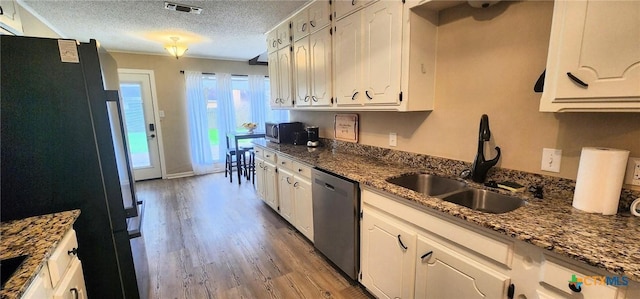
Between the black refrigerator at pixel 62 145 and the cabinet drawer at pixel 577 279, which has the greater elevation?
the black refrigerator at pixel 62 145

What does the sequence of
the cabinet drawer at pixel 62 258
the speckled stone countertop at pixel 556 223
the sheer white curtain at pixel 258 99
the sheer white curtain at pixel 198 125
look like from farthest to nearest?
the sheer white curtain at pixel 258 99, the sheer white curtain at pixel 198 125, the cabinet drawer at pixel 62 258, the speckled stone countertop at pixel 556 223

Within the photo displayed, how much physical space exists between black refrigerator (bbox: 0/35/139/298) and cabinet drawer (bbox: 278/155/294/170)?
1470mm

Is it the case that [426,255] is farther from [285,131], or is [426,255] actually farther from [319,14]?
[285,131]

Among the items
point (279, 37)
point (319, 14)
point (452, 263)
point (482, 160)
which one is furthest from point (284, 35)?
point (452, 263)

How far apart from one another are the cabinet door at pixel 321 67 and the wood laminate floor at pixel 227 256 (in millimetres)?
1486

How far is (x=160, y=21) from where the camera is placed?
304 cm

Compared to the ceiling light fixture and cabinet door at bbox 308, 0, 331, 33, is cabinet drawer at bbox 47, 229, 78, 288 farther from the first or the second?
the ceiling light fixture

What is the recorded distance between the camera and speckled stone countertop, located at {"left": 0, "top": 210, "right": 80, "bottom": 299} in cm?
84

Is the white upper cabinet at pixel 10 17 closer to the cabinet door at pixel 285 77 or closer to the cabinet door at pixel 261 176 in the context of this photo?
the cabinet door at pixel 285 77

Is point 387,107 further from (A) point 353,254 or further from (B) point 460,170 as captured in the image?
(A) point 353,254

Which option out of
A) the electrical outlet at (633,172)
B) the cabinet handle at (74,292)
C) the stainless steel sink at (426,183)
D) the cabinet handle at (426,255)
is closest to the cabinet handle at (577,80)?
the electrical outlet at (633,172)

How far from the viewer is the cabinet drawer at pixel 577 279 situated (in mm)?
847

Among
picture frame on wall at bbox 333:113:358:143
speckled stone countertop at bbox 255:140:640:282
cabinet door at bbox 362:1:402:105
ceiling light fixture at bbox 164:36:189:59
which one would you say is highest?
A: ceiling light fixture at bbox 164:36:189:59

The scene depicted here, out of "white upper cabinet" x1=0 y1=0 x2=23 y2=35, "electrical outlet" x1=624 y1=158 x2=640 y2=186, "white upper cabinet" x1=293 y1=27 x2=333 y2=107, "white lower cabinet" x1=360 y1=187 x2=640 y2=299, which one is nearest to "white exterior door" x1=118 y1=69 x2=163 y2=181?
"white upper cabinet" x1=0 y1=0 x2=23 y2=35
